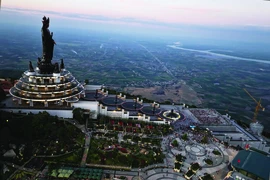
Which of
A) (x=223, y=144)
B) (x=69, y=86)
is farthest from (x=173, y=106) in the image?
(x=69, y=86)

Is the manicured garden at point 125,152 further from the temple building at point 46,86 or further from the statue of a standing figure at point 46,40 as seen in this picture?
the statue of a standing figure at point 46,40

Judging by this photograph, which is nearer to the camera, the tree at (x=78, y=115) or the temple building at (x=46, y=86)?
the tree at (x=78, y=115)

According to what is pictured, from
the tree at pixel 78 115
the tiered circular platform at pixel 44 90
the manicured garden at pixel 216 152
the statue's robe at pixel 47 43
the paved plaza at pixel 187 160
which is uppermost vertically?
the statue's robe at pixel 47 43

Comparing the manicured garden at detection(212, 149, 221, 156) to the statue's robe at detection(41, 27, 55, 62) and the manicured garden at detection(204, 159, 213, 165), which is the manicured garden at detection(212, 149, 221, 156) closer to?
the manicured garden at detection(204, 159, 213, 165)

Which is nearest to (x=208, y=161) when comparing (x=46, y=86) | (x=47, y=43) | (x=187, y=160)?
(x=187, y=160)

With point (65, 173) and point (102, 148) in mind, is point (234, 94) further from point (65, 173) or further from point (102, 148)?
point (65, 173)

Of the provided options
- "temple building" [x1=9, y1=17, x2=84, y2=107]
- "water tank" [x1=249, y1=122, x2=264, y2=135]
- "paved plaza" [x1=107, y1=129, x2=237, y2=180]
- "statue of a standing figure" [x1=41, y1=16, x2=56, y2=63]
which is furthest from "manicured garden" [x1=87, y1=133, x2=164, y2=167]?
Result: "water tank" [x1=249, y1=122, x2=264, y2=135]

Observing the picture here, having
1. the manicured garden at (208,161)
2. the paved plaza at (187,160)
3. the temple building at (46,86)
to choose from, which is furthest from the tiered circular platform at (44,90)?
the manicured garden at (208,161)

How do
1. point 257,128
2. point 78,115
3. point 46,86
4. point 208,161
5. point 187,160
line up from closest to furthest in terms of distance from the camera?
1. point 208,161
2. point 187,160
3. point 78,115
4. point 46,86
5. point 257,128

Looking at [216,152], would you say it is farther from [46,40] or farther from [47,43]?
[46,40]
